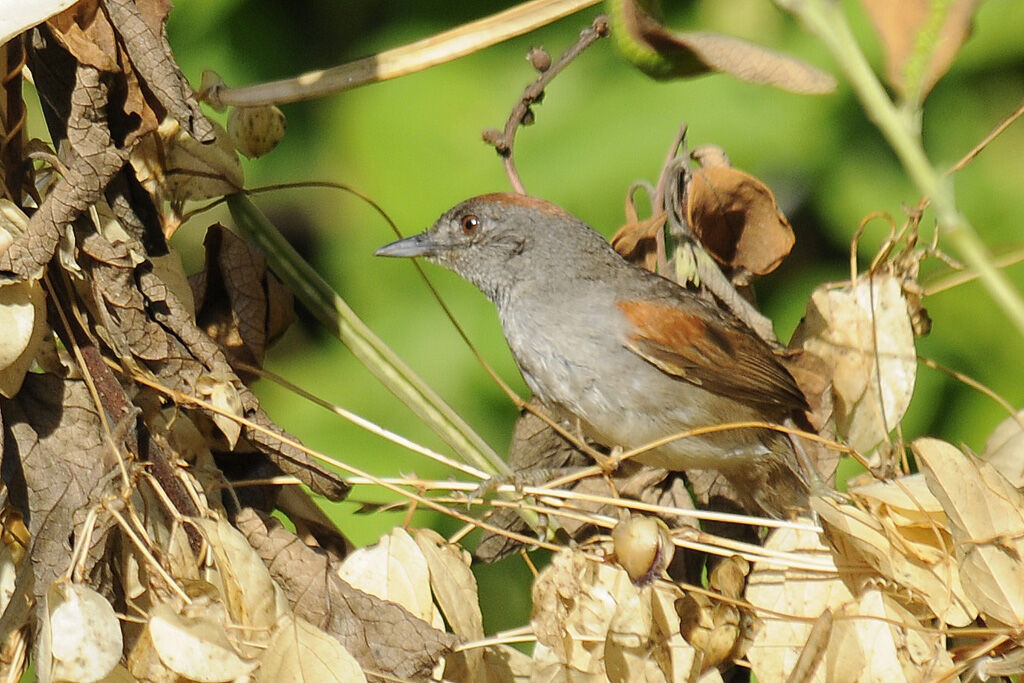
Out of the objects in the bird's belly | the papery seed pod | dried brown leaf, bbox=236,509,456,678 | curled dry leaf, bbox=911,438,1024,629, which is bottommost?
the bird's belly

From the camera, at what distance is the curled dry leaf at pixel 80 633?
1062 millimetres

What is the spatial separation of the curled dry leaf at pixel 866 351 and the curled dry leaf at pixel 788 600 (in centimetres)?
23

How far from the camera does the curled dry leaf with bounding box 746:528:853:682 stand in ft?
4.29

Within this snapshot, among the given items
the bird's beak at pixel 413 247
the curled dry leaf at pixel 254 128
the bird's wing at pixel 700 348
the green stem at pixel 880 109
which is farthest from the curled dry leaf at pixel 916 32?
the bird's beak at pixel 413 247

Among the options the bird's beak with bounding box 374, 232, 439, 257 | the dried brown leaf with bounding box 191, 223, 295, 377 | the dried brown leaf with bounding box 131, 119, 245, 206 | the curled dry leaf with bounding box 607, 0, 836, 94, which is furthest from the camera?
the bird's beak with bounding box 374, 232, 439, 257

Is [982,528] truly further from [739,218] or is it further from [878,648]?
[739,218]

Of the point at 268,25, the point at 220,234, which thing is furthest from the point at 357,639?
the point at 268,25

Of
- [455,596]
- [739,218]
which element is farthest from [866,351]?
[455,596]

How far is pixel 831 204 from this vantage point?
2.45 m

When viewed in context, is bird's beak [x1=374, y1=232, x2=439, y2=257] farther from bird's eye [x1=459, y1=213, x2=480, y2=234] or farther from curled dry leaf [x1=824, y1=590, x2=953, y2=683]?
curled dry leaf [x1=824, y1=590, x2=953, y2=683]

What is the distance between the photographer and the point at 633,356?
200cm

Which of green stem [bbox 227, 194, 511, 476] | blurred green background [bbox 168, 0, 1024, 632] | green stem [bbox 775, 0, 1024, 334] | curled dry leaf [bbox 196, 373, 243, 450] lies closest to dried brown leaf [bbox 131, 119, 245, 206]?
green stem [bbox 227, 194, 511, 476]

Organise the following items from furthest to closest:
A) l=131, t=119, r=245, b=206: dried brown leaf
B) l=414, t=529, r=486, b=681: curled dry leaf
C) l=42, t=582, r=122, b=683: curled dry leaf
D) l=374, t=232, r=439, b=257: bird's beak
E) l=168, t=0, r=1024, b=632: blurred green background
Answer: l=168, t=0, r=1024, b=632: blurred green background < l=374, t=232, r=439, b=257: bird's beak < l=131, t=119, r=245, b=206: dried brown leaf < l=414, t=529, r=486, b=681: curled dry leaf < l=42, t=582, r=122, b=683: curled dry leaf

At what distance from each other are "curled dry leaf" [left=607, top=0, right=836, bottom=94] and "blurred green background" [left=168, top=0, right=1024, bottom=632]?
1341 millimetres
